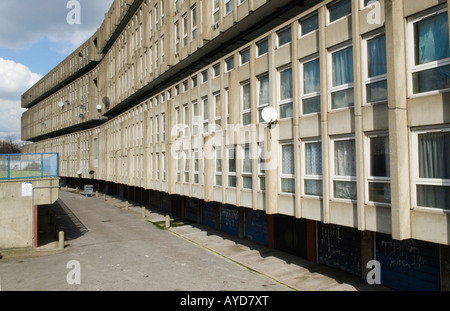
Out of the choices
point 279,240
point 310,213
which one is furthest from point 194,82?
point 310,213

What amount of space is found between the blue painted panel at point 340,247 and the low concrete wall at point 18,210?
15301 mm

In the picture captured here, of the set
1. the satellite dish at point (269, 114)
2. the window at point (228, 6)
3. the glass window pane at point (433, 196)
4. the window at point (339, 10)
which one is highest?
the window at point (228, 6)

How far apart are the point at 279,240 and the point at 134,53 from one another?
988 inches

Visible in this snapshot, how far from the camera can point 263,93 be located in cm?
1587

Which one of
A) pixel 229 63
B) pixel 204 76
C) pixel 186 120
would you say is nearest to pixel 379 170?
pixel 229 63

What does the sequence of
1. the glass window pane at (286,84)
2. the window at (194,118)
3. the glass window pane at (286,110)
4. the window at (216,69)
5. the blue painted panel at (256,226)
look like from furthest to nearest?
1. the window at (194,118)
2. the window at (216,69)
3. the blue painted panel at (256,226)
4. the glass window pane at (286,84)
5. the glass window pane at (286,110)

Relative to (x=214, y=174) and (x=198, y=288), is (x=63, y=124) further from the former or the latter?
(x=198, y=288)

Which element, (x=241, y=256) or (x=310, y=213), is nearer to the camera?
(x=310, y=213)

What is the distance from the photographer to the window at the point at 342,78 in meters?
11.6

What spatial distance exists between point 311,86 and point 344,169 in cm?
344

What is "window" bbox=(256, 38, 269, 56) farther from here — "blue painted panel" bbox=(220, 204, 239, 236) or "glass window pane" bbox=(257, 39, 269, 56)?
"blue painted panel" bbox=(220, 204, 239, 236)

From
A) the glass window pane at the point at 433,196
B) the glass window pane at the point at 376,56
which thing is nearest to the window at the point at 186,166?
the glass window pane at the point at 376,56

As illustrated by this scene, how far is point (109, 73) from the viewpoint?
44.8 meters

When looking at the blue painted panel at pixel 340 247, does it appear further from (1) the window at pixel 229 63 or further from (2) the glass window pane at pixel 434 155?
(1) the window at pixel 229 63
